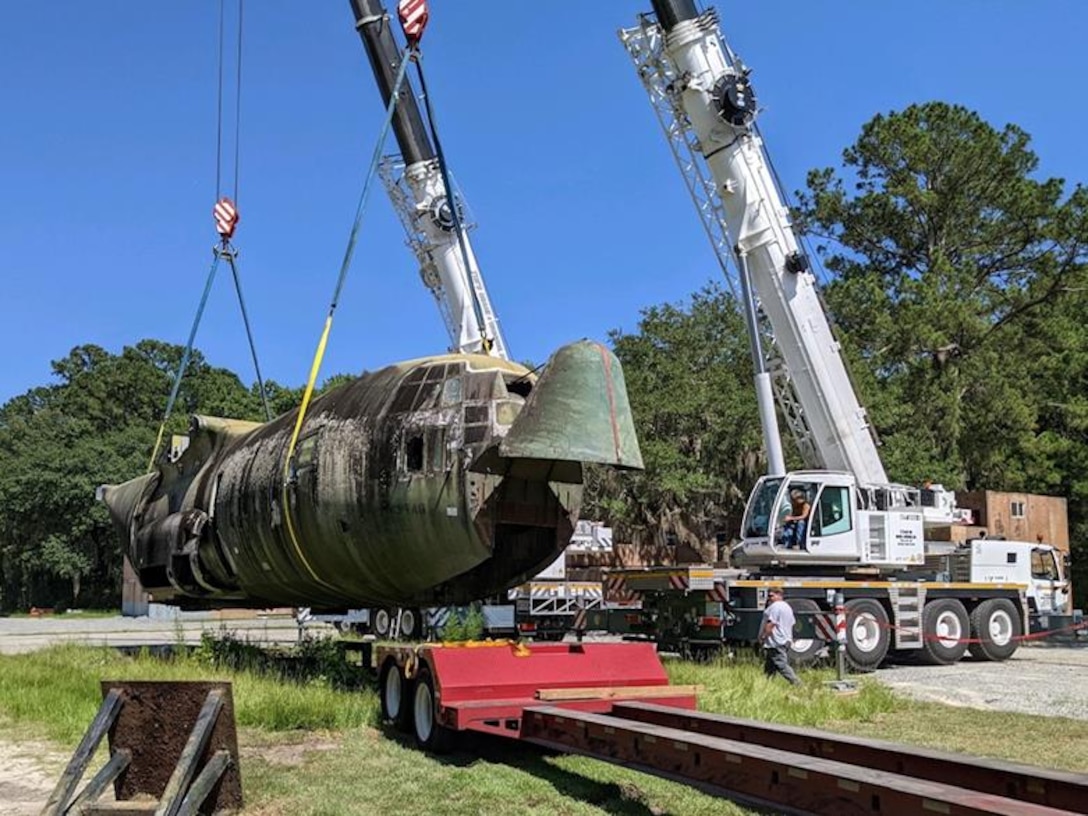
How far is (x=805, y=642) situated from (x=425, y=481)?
30.7 feet

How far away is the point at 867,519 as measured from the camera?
1814 centimetres

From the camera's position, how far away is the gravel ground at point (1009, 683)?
1327 centimetres

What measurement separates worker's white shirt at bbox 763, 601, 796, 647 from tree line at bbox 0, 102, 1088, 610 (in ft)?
56.2

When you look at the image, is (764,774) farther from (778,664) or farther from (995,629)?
(995,629)

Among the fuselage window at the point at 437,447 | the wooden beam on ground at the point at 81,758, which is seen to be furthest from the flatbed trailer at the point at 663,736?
the wooden beam on ground at the point at 81,758

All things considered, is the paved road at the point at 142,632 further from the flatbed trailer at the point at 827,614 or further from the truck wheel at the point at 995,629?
the truck wheel at the point at 995,629

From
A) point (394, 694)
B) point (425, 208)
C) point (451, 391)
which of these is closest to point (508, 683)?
point (394, 694)

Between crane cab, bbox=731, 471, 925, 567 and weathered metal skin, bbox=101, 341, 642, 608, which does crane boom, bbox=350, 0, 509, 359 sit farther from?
weathered metal skin, bbox=101, 341, 642, 608

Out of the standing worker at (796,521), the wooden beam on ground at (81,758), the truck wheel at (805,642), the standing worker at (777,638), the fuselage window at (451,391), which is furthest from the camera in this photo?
the standing worker at (796,521)

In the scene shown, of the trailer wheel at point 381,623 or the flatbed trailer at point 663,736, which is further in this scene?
the trailer wheel at point 381,623

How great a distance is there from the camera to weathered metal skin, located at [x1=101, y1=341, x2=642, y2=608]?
9258 millimetres

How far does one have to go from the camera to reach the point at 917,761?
20.2 ft

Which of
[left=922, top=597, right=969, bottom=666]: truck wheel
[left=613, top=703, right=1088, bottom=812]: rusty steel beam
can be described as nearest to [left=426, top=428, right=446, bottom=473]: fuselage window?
[left=613, top=703, right=1088, bottom=812]: rusty steel beam

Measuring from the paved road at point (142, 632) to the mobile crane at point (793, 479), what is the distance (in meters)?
10.8
